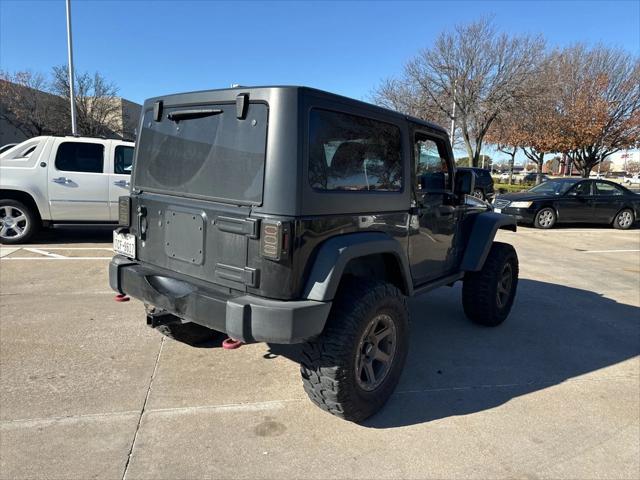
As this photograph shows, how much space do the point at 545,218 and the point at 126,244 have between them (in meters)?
12.6

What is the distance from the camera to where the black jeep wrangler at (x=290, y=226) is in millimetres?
2492

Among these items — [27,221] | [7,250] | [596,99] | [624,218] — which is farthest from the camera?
[596,99]

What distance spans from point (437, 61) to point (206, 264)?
82.7 feet

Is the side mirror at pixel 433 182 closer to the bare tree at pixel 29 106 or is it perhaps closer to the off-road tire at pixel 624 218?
the off-road tire at pixel 624 218

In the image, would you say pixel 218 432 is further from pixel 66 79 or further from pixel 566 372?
pixel 66 79

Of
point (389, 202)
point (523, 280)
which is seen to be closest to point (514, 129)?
point (523, 280)

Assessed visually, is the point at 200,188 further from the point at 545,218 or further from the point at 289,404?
the point at 545,218

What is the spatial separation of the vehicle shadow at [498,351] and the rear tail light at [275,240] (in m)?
1.37

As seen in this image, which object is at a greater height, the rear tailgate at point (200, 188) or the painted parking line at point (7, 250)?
the rear tailgate at point (200, 188)

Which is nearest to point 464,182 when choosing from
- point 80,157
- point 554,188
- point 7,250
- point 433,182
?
point 433,182

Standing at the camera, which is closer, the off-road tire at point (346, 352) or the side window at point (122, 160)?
the off-road tire at point (346, 352)

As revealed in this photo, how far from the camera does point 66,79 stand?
2680cm

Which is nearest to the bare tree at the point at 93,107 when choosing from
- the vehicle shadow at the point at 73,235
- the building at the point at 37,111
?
the building at the point at 37,111

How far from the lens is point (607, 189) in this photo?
44.6 feet
